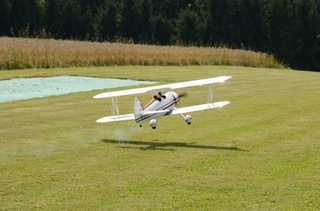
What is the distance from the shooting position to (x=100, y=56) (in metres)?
40.4

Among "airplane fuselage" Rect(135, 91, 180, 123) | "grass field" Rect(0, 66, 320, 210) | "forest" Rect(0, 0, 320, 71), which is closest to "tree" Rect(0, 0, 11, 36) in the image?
"forest" Rect(0, 0, 320, 71)

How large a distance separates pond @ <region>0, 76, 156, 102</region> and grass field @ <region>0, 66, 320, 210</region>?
3.53 metres

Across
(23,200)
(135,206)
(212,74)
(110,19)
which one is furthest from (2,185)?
(110,19)

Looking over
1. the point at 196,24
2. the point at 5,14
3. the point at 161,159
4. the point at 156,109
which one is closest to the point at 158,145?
the point at 156,109

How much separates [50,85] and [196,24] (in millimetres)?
59652

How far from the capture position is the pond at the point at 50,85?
25594mm

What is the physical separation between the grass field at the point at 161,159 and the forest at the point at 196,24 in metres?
52.8

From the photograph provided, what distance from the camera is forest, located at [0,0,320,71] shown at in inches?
3029

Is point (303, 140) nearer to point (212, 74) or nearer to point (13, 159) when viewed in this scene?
point (13, 159)

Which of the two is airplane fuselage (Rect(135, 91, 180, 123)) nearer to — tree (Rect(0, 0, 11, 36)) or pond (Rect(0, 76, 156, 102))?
pond (Rect(0, 76, 156, 102))

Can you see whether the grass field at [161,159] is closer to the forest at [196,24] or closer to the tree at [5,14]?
the forest at [196,24]

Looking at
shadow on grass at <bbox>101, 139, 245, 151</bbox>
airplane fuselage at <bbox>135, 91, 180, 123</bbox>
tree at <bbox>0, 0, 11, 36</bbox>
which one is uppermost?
tree at <bbox>0, 0, 11, 36</bbox>

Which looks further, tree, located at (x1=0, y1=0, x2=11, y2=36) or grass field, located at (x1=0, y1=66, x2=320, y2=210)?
tree, located at (x1=0, y1=0, x2=11, y2=36)

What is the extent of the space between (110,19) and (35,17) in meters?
10.7
